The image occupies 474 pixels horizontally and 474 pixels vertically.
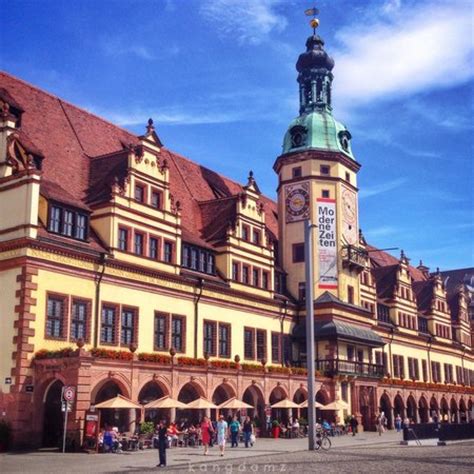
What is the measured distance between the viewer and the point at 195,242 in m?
48.7

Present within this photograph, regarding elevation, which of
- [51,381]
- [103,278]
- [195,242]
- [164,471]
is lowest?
[164,471]

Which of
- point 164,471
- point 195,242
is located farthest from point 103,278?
point 164,471

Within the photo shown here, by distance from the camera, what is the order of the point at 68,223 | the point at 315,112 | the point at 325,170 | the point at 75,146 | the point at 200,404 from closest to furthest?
1. the point at 68,223
2. the point at 200,404
3. the point at 75,146
4. the point at 325,170
5. the point at 315,112

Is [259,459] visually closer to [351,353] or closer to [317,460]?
[317,460]

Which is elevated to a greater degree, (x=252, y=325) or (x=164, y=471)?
(x=252, y=325)

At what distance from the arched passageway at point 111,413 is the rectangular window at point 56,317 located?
3713mm

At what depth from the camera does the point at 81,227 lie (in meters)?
39.5

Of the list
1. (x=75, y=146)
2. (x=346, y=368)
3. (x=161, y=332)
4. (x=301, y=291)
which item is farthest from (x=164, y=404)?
(x=301, y=291)

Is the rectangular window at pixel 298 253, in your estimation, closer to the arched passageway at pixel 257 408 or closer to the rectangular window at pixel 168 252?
the arched passageway at pixel 257 408

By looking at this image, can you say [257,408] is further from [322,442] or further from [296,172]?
[296,172]

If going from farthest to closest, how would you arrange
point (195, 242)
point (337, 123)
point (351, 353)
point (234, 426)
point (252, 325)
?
1. point (337, 123)
2. point (351, 353)
3. point (252, 325)
4. point (195, 242)
5. point (234, 426)

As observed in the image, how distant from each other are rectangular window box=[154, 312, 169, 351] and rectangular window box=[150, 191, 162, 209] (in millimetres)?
6601

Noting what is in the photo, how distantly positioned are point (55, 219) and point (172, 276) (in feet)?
30.4

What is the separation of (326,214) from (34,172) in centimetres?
3035
